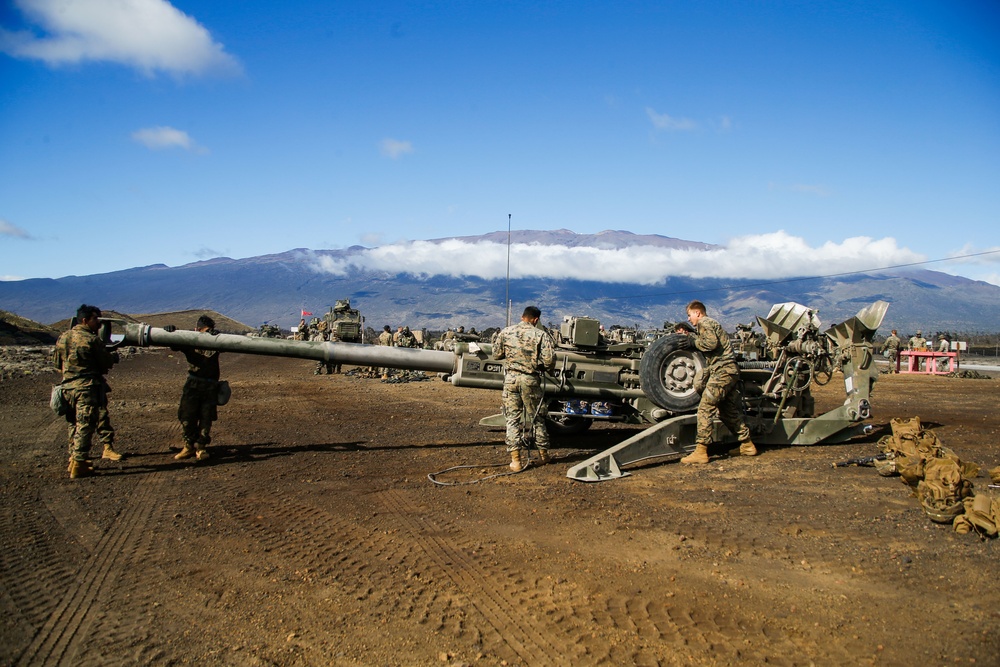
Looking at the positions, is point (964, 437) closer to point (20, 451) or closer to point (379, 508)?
point (379, 508)

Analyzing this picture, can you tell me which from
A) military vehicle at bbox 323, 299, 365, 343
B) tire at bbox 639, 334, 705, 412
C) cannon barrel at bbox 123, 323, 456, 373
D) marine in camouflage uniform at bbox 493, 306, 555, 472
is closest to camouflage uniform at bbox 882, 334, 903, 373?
military vehicle at bbox 323, 299, 365, 343

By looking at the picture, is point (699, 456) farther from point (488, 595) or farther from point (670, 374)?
point (488, 595)

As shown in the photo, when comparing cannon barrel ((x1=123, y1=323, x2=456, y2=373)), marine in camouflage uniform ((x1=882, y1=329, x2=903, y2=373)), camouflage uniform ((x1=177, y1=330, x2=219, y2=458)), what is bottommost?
marine in camouflage uniform ((x1=882, y1=329, x2=903, y2=373))

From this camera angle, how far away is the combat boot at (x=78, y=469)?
7.71 meters

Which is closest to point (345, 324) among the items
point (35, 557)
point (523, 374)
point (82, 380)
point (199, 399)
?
point (199, 399)

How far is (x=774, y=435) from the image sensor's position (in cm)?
887

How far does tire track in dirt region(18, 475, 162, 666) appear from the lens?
12.6ft

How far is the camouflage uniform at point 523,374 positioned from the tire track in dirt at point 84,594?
388cm

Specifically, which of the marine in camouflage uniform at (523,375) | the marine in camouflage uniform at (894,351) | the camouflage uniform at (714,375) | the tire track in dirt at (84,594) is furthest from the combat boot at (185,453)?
the marine in camouflage uniform at (894,351)

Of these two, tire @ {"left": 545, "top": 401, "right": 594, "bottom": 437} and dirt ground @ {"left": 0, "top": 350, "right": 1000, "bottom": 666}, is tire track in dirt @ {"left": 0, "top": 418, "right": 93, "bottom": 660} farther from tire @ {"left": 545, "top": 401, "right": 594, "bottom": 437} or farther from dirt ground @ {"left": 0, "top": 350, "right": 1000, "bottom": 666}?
tire @ {"left": 545, "top": 401, "right": 594, "bottom": 437}

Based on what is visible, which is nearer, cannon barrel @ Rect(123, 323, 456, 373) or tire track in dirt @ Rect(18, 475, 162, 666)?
→ tire track in dirt @ Rect(18, 475, 162, 666)

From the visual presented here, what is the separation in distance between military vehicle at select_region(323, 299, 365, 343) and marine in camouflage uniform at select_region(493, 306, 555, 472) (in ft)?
49.5

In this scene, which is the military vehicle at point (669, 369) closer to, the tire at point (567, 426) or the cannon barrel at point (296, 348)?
the cannon barrel at point (296, 348)

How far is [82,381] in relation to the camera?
7.93 meters
